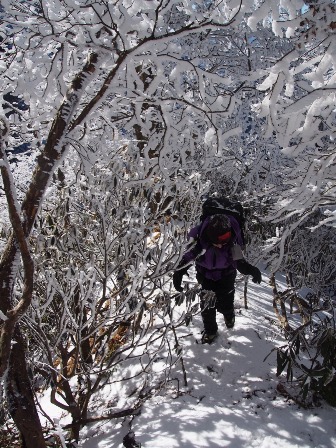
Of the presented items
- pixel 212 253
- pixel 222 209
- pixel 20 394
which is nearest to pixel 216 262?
pixel 212 253

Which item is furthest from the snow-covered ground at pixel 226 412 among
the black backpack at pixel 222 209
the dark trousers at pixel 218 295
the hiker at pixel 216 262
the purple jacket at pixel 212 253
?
the black backpack at pixel 222 209

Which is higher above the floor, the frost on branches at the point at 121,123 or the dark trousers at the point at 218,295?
the frost on branches at the point at 121,123

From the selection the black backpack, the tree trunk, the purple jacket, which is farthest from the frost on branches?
the black backpack

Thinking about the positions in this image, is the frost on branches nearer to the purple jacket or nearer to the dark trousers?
the purple jacket

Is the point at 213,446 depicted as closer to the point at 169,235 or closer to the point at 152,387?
the point at 152,387

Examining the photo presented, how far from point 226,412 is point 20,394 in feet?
5.58

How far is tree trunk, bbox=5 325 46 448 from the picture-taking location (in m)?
2.36

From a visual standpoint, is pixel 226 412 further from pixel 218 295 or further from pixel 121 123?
pixel 121 123

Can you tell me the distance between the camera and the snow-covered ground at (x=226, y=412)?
105 inches

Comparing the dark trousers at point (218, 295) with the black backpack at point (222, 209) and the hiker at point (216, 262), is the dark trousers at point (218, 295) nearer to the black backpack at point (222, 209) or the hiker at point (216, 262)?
the hiker at point (216, 262)

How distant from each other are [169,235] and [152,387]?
5.00 feet

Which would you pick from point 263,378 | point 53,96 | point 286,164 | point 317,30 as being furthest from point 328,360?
point 286,164

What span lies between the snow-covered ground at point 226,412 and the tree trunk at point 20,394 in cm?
81

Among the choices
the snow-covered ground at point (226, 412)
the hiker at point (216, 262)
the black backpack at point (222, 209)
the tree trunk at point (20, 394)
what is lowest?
the snow-covered ground at point (226, 412)
